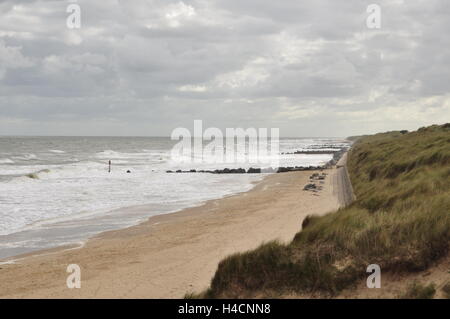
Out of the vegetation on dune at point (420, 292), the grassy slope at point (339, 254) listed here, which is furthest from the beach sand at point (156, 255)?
the vegetation on dune at point (420, 292)

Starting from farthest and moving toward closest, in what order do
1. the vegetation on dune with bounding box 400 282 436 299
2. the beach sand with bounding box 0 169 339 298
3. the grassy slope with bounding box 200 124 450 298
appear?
the beach sand with bounding box 0 169 339 298 < the grassy slope with bounding box 200 124 450 298 < the vegetation on dune with bounding box 400 282 436 299

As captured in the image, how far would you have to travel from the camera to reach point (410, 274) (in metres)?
6.67

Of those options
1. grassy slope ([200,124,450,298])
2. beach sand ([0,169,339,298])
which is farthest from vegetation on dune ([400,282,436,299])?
beach sand ([0,169,339,298])

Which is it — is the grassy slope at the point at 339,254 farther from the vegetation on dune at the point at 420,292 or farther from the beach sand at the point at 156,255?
the beach sand at the point at 156,255

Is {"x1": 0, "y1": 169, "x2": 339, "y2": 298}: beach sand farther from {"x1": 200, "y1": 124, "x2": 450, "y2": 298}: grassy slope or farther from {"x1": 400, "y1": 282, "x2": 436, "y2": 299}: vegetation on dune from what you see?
{"x1": 400, "y1": 282, "x2": 436, "y2": 299}: vegetation on dune

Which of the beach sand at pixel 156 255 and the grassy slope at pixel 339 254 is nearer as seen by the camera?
the grassy slope at pixel 339 254

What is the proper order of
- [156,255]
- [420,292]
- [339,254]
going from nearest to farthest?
[420,292] → [339,254] → [156,255]

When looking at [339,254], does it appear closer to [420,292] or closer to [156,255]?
[420,292]

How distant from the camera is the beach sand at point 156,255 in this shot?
31.1 ft

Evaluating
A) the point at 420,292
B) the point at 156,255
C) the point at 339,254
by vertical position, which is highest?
the point at 339,254

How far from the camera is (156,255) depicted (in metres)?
12.4

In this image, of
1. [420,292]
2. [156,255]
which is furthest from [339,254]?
[156,255]

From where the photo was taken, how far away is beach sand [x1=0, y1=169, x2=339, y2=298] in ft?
31.1
